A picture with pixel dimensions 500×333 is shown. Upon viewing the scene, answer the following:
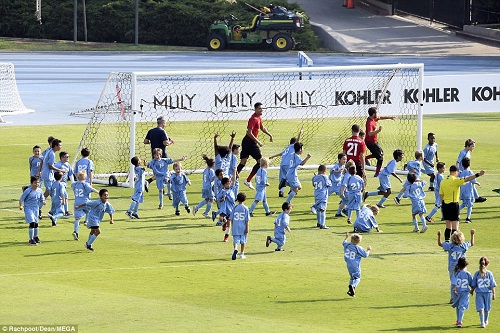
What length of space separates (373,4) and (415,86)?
4211cm

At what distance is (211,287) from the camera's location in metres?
20.5

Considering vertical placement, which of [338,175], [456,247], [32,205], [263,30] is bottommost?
[456,247]

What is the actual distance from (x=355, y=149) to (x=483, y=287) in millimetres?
10959

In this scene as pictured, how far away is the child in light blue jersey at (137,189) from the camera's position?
2638 cm

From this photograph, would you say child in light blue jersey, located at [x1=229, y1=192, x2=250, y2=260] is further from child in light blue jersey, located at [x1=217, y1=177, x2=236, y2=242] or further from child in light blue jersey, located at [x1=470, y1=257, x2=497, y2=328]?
child in light blue jersey, located at [x1=470, y1=257, x2=497, y2=328]

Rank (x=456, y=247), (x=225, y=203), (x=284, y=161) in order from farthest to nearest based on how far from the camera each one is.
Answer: (x=284, y=161), (x=225, y=203), (x=456, y=247)

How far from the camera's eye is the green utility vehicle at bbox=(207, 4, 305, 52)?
64375 millimetres

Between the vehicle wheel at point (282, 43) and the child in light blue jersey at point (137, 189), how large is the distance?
127ft

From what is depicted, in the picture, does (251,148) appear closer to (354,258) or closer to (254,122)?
(254,122)

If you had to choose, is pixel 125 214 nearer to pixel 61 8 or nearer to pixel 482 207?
pixel 482 207

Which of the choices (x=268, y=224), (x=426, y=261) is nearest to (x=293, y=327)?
(x=426, y=261)

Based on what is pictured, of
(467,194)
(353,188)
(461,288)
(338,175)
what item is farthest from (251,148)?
(461,288)

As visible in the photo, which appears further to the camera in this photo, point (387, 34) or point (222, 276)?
point (387, 34)

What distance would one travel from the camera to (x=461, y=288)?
1814 centimetres
